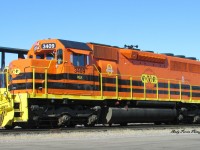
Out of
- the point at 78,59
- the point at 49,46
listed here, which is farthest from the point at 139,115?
the point at 49,46

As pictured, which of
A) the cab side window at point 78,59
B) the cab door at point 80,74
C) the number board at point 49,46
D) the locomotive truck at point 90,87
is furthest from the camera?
the cab side window at point 78,59

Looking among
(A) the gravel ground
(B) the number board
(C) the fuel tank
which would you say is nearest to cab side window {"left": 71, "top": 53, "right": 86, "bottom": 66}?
(B) the number board

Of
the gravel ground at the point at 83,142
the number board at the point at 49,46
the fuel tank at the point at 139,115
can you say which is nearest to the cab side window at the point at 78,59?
the number board at the point at 49,46

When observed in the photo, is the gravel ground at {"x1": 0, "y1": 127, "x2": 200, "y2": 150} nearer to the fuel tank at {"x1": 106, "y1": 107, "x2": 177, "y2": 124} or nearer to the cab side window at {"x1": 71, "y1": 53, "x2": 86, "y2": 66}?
the fuel tank at {"x1": 106, "y1": 107, "x2": 177, "y2": 124}

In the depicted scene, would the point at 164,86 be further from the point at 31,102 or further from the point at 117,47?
the point at 31,102

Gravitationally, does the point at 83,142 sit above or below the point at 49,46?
below

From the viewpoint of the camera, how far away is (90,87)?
18.6m

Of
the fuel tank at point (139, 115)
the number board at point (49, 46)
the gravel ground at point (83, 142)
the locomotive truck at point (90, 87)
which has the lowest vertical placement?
the gravel ground at point (83, 142)

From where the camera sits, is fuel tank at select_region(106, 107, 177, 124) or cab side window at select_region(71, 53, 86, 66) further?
fuel tank at select_region(106, 107, 177, 124)

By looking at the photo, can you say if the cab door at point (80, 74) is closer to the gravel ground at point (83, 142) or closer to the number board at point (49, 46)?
the number board at point (49, 46)

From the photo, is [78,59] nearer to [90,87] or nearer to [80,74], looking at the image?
[80,74]

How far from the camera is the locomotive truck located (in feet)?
54.9

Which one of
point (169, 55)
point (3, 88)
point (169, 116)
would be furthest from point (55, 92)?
point (169, 55)

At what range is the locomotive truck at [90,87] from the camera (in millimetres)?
16719
